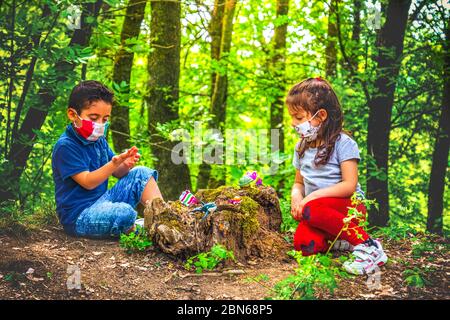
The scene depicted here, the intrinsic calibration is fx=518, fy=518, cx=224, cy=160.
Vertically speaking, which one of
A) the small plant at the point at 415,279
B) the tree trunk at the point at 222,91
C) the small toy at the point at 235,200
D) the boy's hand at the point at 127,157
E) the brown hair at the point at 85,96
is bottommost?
the small plant at the point at 415,279

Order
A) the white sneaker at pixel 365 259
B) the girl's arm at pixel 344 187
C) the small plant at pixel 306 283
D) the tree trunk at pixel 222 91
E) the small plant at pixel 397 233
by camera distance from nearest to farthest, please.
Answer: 1. the small plant at pixel 306 283
2. the white sneaker at pixel 365 259
3. the girl's arm at pixel 344 187
4. the small plant at pixel 397 233
5. the tree trunk at pixel 222 91

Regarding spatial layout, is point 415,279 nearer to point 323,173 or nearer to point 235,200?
point 323,173

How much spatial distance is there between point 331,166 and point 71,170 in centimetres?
230

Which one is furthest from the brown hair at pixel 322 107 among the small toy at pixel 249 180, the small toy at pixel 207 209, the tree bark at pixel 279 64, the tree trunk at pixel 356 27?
the tree bark at pixel 279 64

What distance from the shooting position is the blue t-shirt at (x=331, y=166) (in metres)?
4.39

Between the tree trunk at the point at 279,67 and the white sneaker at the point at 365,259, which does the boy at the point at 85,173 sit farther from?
the tree trunk at the point at 279,67

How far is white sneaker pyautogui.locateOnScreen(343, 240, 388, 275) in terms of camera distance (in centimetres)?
394

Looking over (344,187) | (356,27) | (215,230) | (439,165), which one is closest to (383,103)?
(439,165)

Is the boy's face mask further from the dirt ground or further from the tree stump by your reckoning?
the dirt ground

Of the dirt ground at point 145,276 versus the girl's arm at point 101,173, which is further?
the girl's arm at point 101,173

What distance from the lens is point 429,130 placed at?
27.7ft

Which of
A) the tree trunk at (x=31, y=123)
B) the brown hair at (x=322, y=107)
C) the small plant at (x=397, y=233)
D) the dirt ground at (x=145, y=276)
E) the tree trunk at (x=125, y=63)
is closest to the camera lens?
the dirt ground at (x=145, y=276)

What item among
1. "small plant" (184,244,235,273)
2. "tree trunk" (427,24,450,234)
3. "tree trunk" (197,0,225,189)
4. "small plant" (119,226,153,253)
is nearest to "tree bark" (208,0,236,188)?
"tree trunk" (197,0,225,189)
